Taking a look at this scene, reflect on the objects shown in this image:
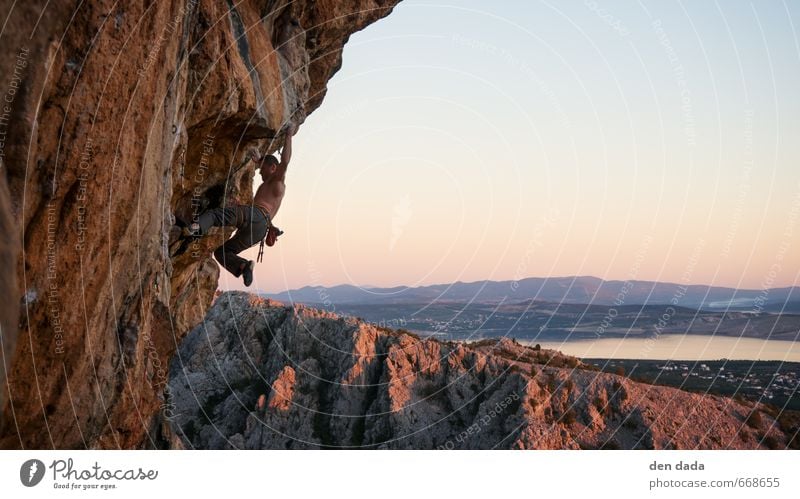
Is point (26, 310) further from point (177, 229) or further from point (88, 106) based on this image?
point (177, 229)

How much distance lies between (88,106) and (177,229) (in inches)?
295

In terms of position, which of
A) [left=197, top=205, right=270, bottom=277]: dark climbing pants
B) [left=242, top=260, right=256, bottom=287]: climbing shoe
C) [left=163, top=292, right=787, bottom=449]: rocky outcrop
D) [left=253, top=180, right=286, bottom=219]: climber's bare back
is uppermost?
[left=253, top=180, right=286, bottom=219]: climber's bare back

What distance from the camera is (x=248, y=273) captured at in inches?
840

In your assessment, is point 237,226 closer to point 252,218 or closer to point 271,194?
point 252,218

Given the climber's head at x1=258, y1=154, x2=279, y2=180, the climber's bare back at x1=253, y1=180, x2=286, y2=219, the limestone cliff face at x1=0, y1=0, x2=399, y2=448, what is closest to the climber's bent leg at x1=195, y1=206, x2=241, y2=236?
the climber's bare back at x1=253, y1=180, x2=286, y2=219

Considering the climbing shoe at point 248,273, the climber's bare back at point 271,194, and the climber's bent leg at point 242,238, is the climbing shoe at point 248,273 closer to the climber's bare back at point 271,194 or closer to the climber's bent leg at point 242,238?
the climber's bent leg at point 242,238

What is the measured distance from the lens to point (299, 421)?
2869 inches

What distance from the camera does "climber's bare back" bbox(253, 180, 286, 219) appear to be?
20500 mm

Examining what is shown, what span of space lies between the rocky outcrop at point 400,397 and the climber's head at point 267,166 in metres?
42.4

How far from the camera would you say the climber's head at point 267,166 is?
20469mm

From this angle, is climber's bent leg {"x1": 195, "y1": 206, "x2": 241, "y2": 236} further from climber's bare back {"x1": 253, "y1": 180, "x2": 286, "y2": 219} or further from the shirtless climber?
climber's bare back {"x1": 253, "y1": 180, "x2": 286, "y2": 219}

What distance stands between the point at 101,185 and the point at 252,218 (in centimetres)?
719

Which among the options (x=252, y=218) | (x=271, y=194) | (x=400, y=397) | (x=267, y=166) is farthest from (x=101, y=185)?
(x=400, y=397)
